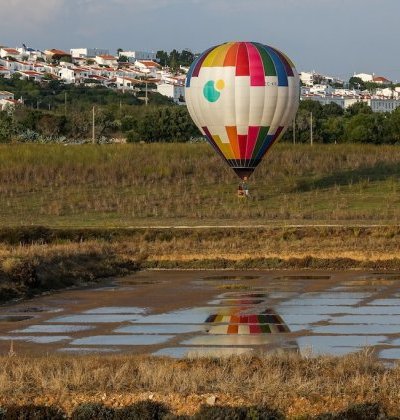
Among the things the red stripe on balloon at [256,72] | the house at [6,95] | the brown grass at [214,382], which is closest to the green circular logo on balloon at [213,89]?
the red stripe on balloon at [256,72]

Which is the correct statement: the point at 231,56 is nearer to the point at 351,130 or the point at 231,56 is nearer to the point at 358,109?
the point at 351,130

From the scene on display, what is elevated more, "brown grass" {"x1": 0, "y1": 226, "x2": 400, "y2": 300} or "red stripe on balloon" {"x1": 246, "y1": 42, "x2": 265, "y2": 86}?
"red stripe on balloon" {"x1": 246, "y1": 42, "x2": 265, "y2": 86}

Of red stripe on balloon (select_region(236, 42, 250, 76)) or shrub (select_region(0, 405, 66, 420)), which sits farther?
red stripe on balloon (select_region(236, 42, 250, 76))

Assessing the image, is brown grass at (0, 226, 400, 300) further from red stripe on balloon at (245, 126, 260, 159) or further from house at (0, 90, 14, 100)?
house at (0, 90, 14, 100)

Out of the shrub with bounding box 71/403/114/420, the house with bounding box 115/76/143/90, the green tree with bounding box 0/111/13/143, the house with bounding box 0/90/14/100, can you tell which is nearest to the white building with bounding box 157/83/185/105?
the house with bounding box 115/76/143/90

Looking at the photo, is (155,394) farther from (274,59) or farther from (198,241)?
(274,59)

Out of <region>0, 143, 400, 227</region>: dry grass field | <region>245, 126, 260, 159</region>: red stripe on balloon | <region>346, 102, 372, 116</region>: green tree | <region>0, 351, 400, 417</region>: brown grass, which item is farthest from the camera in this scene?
<region>346, 102, 372, 116</region>: green tree

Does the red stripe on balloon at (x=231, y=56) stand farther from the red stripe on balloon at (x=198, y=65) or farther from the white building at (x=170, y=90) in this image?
the white building at (x=170, y=90)
